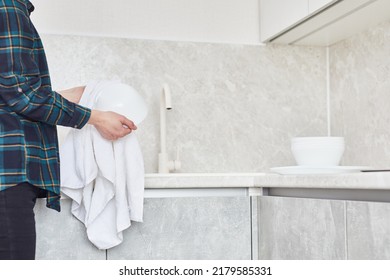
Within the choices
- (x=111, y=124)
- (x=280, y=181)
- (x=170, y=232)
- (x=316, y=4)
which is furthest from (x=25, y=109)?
(x=316, y=4)

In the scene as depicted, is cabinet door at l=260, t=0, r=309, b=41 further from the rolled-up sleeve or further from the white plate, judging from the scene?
the rolled-up sleeve

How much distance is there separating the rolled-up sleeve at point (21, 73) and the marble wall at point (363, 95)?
124cm

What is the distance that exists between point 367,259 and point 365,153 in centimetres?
109

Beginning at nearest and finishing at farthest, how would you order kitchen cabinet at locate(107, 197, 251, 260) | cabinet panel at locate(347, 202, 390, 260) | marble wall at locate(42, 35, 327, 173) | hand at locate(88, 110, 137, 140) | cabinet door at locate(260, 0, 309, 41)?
cabinet panel at locate(347, 202, 390, 260)
hand at locate(88, 110, 137, 140)
kitchen cabinet at locate(107, 197, 251, 260)
cabinet door at locate(260, 0, 309, 41)
marble wall at locate(42, 35, 327, 173)

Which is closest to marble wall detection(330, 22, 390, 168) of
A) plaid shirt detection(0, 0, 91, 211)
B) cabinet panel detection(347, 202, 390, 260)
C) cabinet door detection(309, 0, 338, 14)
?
cabinet door detection(309, 0, 338, 14)

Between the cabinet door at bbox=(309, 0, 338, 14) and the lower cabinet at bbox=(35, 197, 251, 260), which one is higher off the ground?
the cabinet door at bbox=(309, 0, 338, 14)

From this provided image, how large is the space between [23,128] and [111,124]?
26cm

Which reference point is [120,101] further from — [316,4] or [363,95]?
[363,95]

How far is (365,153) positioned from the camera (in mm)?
2275

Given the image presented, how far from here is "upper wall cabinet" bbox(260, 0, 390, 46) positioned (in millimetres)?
1994

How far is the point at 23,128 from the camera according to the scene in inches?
56.5

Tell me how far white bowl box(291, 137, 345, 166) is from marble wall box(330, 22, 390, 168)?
47 centimetres
